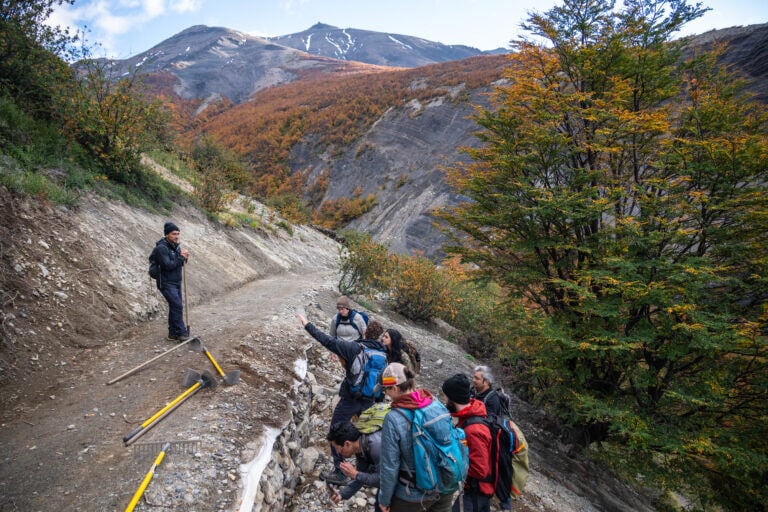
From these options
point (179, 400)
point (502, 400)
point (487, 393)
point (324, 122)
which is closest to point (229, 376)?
point (179, 400)

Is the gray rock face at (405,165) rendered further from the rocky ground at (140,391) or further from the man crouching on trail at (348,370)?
the man crouching on trail at (348,370)

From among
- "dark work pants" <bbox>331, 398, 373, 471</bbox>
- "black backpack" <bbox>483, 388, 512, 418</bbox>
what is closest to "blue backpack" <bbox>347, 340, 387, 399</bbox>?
"dark work pants" <bbox>331, 398, 373, 471</bbox>

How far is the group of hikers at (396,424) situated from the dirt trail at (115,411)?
Answer: 3.95ft

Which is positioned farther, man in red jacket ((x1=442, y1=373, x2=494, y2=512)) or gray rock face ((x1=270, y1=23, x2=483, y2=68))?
gray rock face ((x1=270, y1=23, x2=483, y2=68))

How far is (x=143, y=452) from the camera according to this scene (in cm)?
325

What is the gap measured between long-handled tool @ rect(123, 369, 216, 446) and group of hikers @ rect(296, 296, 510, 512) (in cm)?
158

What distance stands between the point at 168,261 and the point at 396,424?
439cm

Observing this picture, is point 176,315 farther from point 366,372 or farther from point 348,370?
point 366,372

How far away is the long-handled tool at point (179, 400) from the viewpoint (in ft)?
11.2

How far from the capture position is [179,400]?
13.1 feet

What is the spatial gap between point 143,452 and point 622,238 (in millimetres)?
8021

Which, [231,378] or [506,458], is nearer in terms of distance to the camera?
[506,458]

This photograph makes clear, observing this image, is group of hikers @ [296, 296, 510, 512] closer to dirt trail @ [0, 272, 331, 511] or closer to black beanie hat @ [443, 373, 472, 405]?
black beanie hat @ [443, 373, 472, 405]

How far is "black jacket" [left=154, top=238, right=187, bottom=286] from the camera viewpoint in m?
5.34
